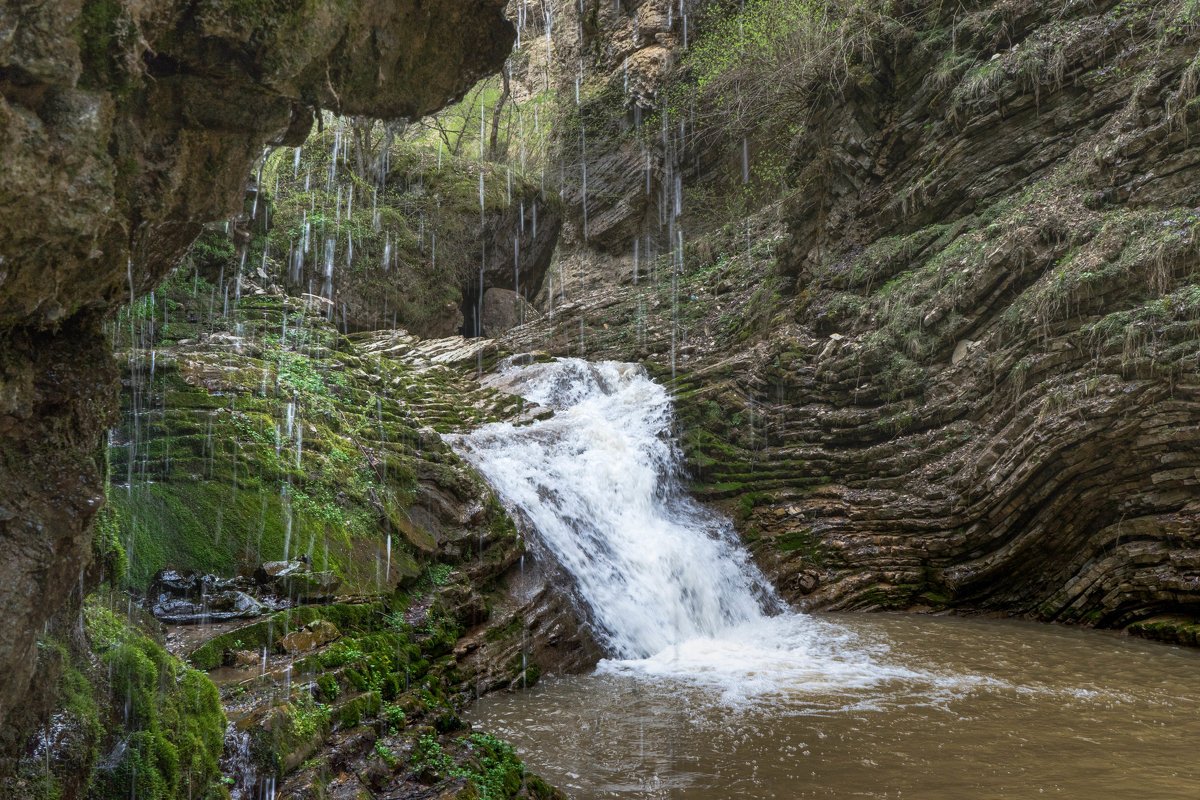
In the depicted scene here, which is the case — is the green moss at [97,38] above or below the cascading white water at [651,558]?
above

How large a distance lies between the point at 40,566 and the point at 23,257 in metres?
1.04

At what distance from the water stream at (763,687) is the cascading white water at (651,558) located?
31 millimetres

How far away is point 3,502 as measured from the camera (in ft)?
8.69

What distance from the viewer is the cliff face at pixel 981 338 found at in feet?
29.2

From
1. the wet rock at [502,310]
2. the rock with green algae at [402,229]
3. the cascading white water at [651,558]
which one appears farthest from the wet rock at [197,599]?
the wet rock at [502,310]

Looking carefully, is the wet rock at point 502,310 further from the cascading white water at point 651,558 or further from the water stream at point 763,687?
the water stream at point 763,687

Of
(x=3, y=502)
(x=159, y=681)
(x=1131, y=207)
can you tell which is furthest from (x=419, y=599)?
(x=1131, y=207)

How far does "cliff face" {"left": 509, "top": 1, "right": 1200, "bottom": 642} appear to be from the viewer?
350 inches

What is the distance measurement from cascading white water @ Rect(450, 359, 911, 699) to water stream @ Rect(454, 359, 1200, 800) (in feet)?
0.10

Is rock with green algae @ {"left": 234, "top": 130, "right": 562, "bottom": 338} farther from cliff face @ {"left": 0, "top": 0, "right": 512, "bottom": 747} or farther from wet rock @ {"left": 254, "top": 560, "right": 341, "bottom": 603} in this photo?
cliff face @ {"left": 0, "top": 0, "right": 512, "bottom": 747}

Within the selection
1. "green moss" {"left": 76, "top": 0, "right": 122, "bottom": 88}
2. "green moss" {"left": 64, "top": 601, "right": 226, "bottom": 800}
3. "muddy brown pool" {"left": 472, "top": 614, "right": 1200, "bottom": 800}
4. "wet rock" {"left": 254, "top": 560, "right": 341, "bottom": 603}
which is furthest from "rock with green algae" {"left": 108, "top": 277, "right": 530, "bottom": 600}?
"green moss" {"left": 76, "top": 0, "right": 122, "bottom": 88}

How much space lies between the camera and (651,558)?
10109 mm

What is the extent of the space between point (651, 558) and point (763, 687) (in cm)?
326

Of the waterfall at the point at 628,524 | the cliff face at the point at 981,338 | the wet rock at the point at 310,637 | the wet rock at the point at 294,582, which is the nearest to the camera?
the wet rock at the point at 310,637
